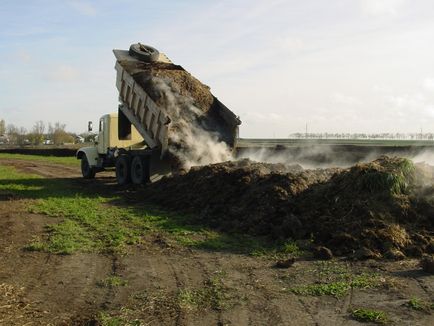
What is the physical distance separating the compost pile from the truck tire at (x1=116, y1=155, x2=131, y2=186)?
6.98 m

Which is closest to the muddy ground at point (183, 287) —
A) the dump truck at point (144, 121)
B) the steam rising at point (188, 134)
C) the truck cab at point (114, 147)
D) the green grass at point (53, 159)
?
the steam rising at point (188, 134)

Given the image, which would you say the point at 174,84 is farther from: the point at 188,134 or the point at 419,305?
Answer: the point at 419,305

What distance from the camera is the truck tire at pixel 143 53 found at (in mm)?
19750

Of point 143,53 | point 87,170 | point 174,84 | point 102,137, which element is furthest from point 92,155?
point 174,84

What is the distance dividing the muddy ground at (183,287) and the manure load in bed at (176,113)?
804 centimetres

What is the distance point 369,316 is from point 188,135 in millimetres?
12348

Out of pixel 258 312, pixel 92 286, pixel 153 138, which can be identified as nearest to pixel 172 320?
pixel 258 312

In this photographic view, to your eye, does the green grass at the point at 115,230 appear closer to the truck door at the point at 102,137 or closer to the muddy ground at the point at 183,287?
the muddy ground at the point at 183,287

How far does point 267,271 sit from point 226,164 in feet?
24.9

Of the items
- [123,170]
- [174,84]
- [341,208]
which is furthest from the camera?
[123,170]

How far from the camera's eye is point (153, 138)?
1756 cm

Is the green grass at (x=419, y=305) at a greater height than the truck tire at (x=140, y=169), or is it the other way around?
the truck tire at (x=140, y=169)

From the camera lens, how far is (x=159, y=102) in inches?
683

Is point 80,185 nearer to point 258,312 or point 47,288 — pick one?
point 47,288
